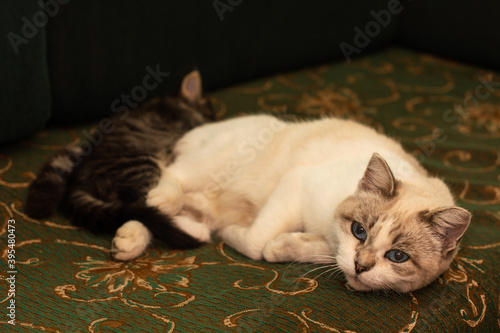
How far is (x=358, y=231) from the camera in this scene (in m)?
1.55

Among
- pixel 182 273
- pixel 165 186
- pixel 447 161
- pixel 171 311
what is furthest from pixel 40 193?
pixel 447 161

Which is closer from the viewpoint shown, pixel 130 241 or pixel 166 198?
pixel 130 241

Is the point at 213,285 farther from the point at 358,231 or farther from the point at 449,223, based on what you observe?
the point at 449,223

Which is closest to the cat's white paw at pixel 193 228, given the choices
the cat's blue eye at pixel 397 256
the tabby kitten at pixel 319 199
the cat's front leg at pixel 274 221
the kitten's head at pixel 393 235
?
the tabby kitten at pixel 319 199

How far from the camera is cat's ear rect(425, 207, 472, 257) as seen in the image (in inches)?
55.5

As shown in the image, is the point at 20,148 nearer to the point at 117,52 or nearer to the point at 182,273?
the point at 117,52

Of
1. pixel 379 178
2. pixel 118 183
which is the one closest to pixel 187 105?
pixel 118 183

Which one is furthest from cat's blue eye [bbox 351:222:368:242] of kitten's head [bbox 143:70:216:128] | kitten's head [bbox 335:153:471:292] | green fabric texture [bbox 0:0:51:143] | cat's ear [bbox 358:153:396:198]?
green fabric texture [bbox 0:0:51:143]

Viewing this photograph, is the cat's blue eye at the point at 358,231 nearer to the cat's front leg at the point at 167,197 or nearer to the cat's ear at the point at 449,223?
the cat's ear at the point at 449,223

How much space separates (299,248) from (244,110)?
1.16 m

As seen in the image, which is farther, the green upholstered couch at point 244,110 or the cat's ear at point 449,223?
the green upholstered couch at point 244,110

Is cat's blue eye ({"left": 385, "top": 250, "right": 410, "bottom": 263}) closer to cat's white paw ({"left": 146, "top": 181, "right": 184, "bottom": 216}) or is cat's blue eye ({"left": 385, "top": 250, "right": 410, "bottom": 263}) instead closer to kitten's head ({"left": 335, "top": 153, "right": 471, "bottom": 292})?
kitten's head ({"left": 335, "top": 153, "right": 471, "bottom": 292})

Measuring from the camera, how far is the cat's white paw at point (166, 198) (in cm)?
189

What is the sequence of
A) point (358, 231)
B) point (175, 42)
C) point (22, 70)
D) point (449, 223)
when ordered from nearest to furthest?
point (449, 223), point (358, 231), point (22, 70), point (175, 42)
